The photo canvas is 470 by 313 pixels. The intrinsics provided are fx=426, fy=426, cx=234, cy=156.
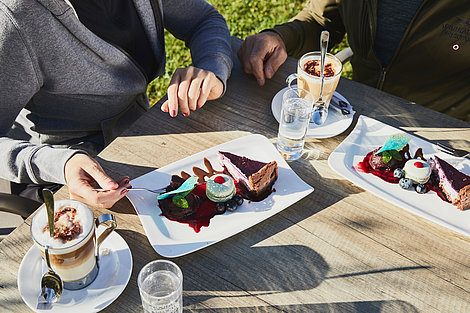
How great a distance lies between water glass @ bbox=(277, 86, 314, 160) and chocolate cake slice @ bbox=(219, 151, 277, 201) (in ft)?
0.44

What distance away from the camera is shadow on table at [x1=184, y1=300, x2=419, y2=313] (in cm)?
108

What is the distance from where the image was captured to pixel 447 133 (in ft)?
5.19

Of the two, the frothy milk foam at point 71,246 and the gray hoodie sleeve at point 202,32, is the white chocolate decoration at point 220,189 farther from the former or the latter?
the gray hoodie sleeve at point 202,32

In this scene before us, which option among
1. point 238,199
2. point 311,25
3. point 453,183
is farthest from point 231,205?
point 311,25

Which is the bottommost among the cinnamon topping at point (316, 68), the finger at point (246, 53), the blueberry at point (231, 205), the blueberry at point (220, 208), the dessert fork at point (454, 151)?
the blueberry at point (220, 208)

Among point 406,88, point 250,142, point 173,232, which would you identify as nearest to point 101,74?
point 250,142

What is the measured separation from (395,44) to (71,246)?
68.6 inches

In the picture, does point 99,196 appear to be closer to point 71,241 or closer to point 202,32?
point 71,241

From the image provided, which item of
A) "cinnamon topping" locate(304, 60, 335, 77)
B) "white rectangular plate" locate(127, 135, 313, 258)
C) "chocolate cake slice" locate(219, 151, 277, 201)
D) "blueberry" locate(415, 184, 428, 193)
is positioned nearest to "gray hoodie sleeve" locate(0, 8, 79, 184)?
"white rectangular plate" locate(127, 135, 313, 258)

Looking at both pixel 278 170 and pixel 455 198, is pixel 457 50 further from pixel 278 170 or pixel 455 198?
pixel 278 170

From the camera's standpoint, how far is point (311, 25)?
2119mm

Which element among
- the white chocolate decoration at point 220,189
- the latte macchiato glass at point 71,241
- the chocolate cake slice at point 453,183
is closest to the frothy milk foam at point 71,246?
the latte macchiato glass at point 71,241

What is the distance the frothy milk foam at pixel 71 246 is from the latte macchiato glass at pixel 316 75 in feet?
2.99

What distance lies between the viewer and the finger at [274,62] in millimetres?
1765
